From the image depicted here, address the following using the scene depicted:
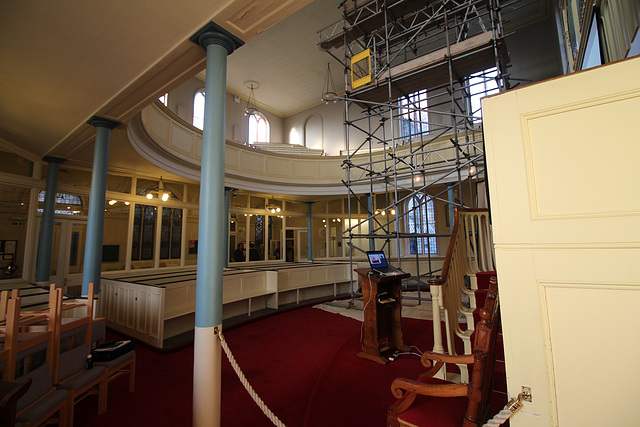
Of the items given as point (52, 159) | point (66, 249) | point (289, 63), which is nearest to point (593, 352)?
point (52, 159)

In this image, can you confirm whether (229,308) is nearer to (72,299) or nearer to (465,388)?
(72,299)

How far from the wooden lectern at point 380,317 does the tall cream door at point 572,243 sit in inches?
117

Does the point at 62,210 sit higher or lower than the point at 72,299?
higher

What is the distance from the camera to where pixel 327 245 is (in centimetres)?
1270

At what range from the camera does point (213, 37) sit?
287cm

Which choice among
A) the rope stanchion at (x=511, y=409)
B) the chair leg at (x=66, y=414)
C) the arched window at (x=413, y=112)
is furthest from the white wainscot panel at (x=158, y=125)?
the rope stanchion at (x=511, y=409)

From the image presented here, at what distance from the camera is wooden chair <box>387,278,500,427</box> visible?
145cm

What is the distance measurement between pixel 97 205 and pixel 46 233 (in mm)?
2380

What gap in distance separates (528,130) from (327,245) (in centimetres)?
1152

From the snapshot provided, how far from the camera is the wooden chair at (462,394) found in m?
1.45

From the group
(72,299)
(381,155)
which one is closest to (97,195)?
(72,299)

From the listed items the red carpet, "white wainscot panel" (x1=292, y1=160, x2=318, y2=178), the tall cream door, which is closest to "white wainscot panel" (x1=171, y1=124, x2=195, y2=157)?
"white wainscot panel" (x1=292, y1=160, x2=318, y2=178)

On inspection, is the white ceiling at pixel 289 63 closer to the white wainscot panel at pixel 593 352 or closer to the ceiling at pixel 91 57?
the ceiling at pixel 91 57

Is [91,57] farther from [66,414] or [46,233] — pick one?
[46,233]
